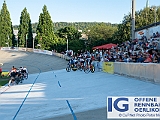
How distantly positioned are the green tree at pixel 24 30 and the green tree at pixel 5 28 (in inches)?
118

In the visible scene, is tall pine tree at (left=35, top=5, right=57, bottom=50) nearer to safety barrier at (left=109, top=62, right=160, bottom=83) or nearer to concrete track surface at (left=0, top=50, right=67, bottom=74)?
concrete track surface at (left=0, top=50, right=67, bottom=74)

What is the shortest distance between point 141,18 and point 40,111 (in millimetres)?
61061

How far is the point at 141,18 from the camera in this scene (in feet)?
229

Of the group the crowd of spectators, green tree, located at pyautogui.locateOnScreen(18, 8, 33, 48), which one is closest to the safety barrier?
the crowd of spectators

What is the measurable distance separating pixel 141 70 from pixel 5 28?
8056 cm

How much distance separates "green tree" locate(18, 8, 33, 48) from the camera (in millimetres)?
95312

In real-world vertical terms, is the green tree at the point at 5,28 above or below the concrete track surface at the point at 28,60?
above

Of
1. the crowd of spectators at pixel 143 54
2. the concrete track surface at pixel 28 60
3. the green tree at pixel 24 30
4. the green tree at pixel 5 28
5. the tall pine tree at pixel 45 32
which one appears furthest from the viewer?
the green tree at pixel 24 30

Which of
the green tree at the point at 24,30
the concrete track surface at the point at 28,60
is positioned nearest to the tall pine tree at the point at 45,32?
the green tree at the point at 24,30

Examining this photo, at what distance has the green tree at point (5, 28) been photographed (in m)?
93.0

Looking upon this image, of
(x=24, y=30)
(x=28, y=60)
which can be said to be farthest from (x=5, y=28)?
(x=28, y=60)

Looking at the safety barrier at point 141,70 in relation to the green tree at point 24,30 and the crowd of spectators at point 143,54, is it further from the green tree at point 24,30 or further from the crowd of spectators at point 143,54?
the green tree at point 24,30

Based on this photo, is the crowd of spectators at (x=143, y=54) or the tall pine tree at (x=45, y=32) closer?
the crowd of spectators at (x=143, y=54)

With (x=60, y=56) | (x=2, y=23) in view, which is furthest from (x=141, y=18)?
(x=2, y=23)
